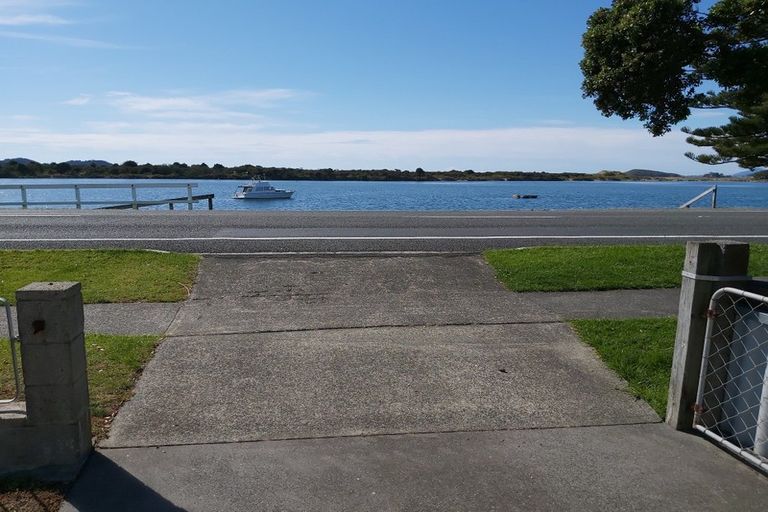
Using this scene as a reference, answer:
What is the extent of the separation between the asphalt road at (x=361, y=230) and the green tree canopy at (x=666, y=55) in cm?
449

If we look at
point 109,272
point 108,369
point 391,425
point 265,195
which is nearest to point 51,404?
point 108,369

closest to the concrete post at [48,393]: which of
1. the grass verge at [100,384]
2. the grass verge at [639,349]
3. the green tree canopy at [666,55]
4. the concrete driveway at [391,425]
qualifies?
the grass verge at [100,384]

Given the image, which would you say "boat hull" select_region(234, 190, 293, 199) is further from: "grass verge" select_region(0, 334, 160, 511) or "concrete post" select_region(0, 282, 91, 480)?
"concrete post" select_region(0, 282, 91, 480)

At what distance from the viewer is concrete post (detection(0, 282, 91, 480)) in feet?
11.9

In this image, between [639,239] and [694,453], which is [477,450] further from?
[639,239]

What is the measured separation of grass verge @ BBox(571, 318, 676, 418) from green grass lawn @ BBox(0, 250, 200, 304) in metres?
4.94

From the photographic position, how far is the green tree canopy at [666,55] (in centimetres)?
618

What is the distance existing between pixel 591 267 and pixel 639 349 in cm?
327

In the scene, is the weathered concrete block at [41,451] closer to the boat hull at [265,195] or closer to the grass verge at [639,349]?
the grass verge at [639,349]

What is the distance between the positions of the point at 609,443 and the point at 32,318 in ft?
12.3

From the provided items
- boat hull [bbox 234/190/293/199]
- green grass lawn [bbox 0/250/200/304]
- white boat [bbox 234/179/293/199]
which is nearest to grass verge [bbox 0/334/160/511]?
green grass lawn [bbox 0/250/200/304]

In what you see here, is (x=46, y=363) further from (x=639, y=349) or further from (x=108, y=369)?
(x=639, y=349)

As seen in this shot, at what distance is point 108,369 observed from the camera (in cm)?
531

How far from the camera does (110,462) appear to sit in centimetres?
387
